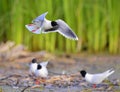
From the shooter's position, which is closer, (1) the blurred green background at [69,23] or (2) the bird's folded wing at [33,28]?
(2) the bird's folded wing at [33,28]

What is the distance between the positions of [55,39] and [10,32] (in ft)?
2.15

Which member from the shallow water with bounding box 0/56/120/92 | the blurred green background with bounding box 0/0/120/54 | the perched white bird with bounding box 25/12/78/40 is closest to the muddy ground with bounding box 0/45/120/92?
the shallow water with bounding box 0/56/120/92

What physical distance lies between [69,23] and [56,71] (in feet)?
3.74

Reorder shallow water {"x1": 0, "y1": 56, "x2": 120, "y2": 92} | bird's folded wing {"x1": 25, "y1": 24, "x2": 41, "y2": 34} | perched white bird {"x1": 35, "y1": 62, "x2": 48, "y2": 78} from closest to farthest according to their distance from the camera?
bird's folded wing {"x1": 25, "y1": 24, "x2": 41, "y2": 34} < perched white bird {"x1": 35, "y1": 62, "x2": 48, "y2": 78} < shallow water {"x1": 0, "y1": 56, "x2": 120, "y2": 92}

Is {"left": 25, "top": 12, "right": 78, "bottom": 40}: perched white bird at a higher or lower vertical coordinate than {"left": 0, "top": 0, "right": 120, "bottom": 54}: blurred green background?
lower

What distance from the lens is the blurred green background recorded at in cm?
756

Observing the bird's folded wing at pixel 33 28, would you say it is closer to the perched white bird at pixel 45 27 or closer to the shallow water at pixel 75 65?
the perched white bird at pixel 45 27

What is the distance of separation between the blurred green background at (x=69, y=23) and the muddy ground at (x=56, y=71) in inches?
10.2

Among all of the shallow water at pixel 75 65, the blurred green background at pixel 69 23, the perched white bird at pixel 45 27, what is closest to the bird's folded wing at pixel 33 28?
the perched white bird at pixel 45 27

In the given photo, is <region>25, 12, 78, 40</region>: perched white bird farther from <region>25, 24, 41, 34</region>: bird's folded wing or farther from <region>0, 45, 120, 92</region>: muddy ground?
<region>0, 45, 120, 92</region>: muddy ground

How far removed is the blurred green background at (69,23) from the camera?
7562mm

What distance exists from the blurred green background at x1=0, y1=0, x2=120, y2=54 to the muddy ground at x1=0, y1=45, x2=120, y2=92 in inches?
10.2

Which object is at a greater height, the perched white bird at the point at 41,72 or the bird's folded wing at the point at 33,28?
the bird's folded wing at the point at 33,28

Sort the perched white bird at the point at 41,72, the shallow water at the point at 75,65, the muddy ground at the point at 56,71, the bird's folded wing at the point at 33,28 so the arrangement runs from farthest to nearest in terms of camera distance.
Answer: the shallow water at the point at 75,65, the perched white bird at the point at 41,72, the muddy ground at the point at 56,71, the bird's folded wing at the point at 33,28
